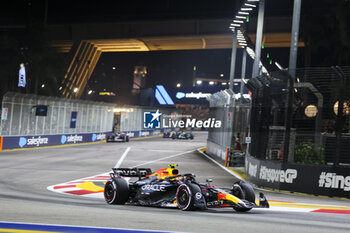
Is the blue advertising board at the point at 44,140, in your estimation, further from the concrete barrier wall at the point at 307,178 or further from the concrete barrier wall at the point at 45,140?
the concrete barrier wall at the point at 307,178

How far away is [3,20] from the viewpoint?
54469 mm

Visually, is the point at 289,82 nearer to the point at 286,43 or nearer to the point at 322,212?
the point at 322,212

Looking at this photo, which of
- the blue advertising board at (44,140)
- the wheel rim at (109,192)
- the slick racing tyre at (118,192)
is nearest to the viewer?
the slick racing tyre at (118,192)

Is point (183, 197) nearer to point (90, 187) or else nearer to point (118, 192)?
point (118, 192)

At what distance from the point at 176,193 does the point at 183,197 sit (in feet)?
1.08

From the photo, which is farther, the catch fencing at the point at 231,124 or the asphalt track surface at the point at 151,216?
the catch fencing at the point at 231,124

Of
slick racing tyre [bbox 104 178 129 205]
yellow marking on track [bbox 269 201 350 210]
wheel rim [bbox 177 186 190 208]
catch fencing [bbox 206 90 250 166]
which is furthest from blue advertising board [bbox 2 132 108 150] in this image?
wheel rim [bbox 177 186 190 208]

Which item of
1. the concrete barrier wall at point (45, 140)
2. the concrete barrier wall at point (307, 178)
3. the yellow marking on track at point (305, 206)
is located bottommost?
the concrete barrier wall at point (45, 140)

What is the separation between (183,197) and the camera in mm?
10164

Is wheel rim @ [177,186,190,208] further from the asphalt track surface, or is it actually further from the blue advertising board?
the blue advertising board

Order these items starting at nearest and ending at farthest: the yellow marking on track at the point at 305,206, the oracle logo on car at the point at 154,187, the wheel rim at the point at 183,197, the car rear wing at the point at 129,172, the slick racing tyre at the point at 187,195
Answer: the slick racing tyre at the point at 187,195 → the wheel rim at the point at 183,197 → the oracle logo on car at the point at 154,187 → the car rear wing at the point at 129,172 → the yellow marking on track at the point at 305,206

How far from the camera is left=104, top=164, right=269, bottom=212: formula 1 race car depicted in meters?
9.88

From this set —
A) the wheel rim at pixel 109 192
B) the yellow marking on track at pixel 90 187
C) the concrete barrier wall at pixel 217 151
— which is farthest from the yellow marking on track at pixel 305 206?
the concrete barrier wall at pixel 217 151

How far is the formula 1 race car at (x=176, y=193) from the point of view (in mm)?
A: 9875
